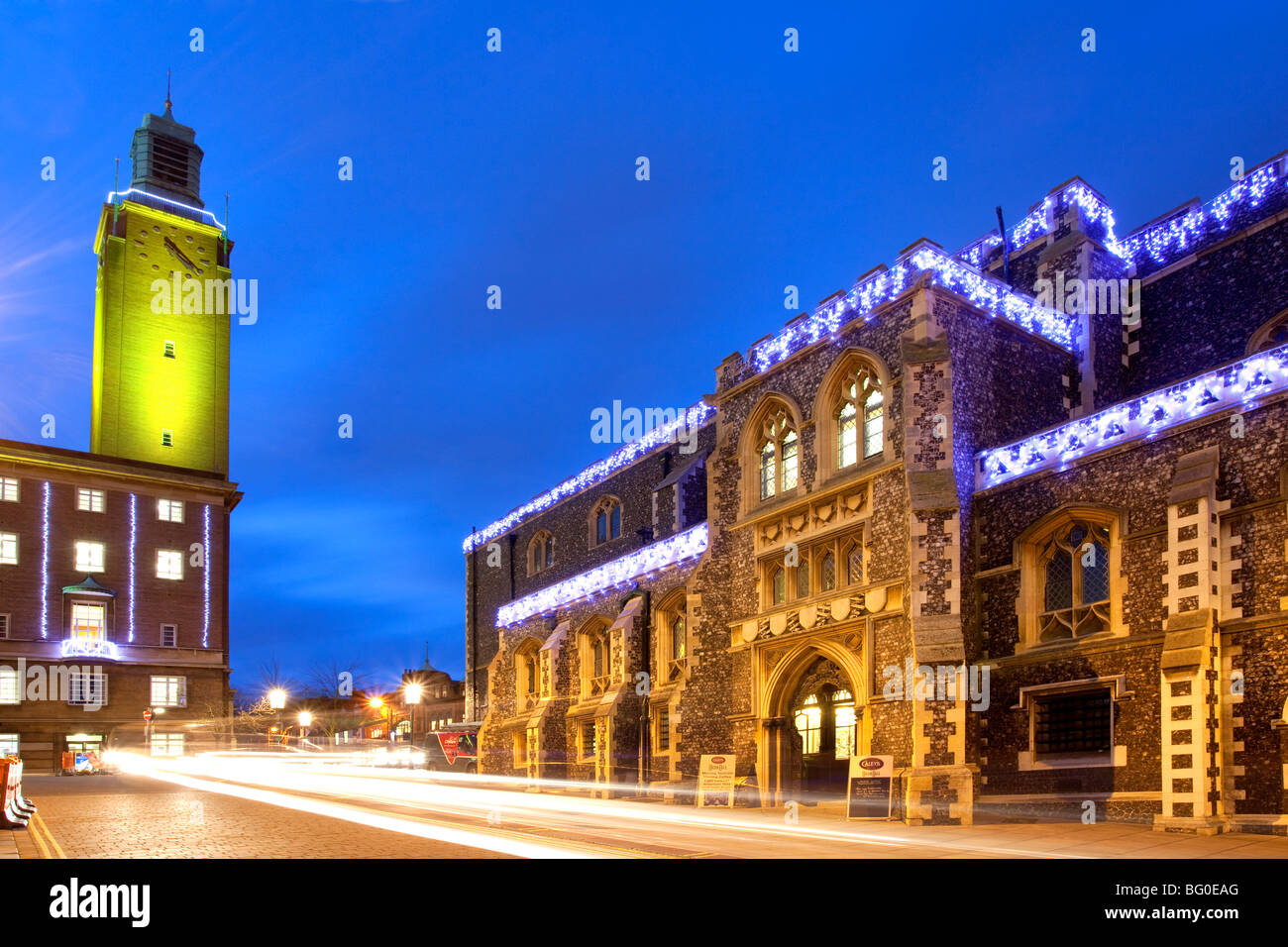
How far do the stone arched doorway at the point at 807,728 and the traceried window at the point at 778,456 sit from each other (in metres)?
4.20

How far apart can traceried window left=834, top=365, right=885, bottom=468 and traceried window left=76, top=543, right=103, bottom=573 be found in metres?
48.2

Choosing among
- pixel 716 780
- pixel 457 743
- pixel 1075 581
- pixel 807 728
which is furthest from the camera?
pixel 457 743

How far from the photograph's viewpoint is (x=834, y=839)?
15523mm

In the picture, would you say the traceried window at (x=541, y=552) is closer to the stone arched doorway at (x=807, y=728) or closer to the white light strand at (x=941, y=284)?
the white light strand at (x=941, y=284)

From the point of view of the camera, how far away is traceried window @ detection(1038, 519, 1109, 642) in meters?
20.0

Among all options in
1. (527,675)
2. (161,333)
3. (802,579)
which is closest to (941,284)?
(802,579)

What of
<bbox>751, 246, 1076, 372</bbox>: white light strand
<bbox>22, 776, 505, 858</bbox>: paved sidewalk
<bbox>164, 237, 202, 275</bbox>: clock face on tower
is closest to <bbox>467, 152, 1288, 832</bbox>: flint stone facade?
<bbox>751, 246, 1076, 372</bbox>: white light strand

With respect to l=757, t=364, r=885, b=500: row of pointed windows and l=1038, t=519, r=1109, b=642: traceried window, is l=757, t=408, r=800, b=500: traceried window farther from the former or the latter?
l=1038, t=519, r=1109, b=642: traceried window

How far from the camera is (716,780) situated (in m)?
25.2

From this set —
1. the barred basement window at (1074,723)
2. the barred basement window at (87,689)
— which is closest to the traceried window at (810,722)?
the barred basement window at (1074,723)

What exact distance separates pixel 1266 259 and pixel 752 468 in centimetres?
1232

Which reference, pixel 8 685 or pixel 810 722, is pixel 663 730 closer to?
pixel 810 722

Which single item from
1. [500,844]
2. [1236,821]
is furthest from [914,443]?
[500,844]

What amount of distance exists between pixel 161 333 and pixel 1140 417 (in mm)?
63199
